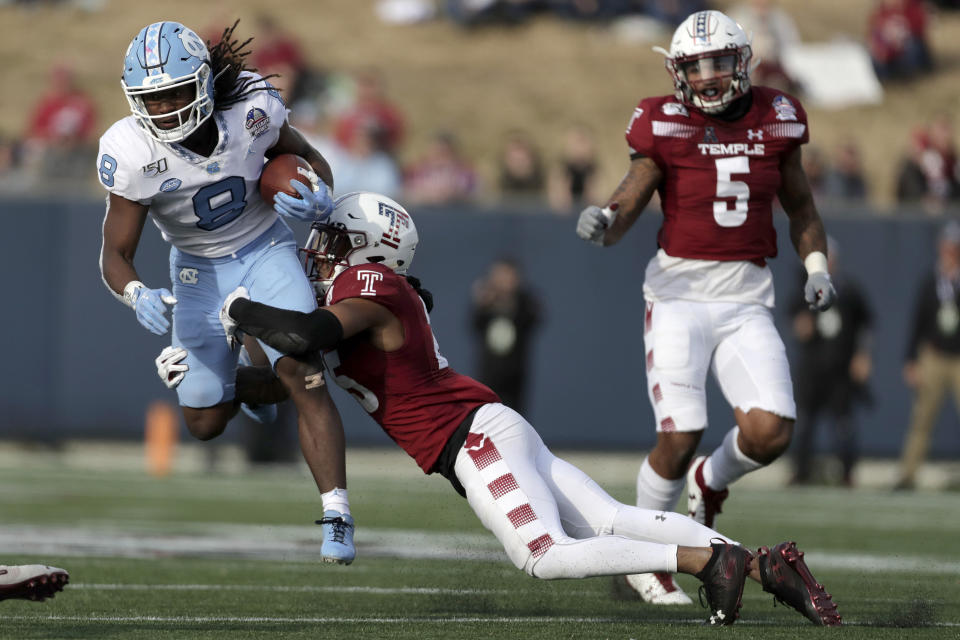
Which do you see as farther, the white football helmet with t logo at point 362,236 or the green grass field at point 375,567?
the white football helmet with t logo at point 362,236

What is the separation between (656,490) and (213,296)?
6.03ft

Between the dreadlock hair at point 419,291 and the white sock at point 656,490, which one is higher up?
the dreadlock hair at point 419,291

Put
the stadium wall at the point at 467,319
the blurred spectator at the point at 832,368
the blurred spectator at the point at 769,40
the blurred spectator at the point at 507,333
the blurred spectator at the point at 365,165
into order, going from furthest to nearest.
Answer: the blurred spectator at the point at 769,40 → the blurred spectator at the point at 365,165 → the stadium wall at the point at 467,319 → the blurred spectator at the point at 507,333 → the blurred spectator at the point at 832,368

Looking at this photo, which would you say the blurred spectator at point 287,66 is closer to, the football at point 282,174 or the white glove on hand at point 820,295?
the football at point 282,174

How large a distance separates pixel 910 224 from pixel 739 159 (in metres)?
7.87

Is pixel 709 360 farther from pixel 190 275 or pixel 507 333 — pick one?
pixel 507 333

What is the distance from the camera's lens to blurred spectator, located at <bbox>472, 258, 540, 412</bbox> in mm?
12523

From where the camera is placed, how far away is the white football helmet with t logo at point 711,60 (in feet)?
19.7

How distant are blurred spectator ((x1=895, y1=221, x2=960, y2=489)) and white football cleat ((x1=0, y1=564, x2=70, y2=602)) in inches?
340

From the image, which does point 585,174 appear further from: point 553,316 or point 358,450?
point 358,450

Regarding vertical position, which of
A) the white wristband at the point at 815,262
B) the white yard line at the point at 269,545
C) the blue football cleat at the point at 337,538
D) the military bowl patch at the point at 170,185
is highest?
the military bowl patch at the point at 170,185

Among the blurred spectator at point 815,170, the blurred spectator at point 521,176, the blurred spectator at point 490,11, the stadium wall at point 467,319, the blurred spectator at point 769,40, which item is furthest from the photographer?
the blurred spectator at point 490,11

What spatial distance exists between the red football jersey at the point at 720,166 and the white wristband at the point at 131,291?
6.45 feet

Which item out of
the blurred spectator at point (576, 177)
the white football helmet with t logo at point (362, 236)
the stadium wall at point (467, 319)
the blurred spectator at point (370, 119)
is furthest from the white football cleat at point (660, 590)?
the blurred spectator at point (370, 119)
